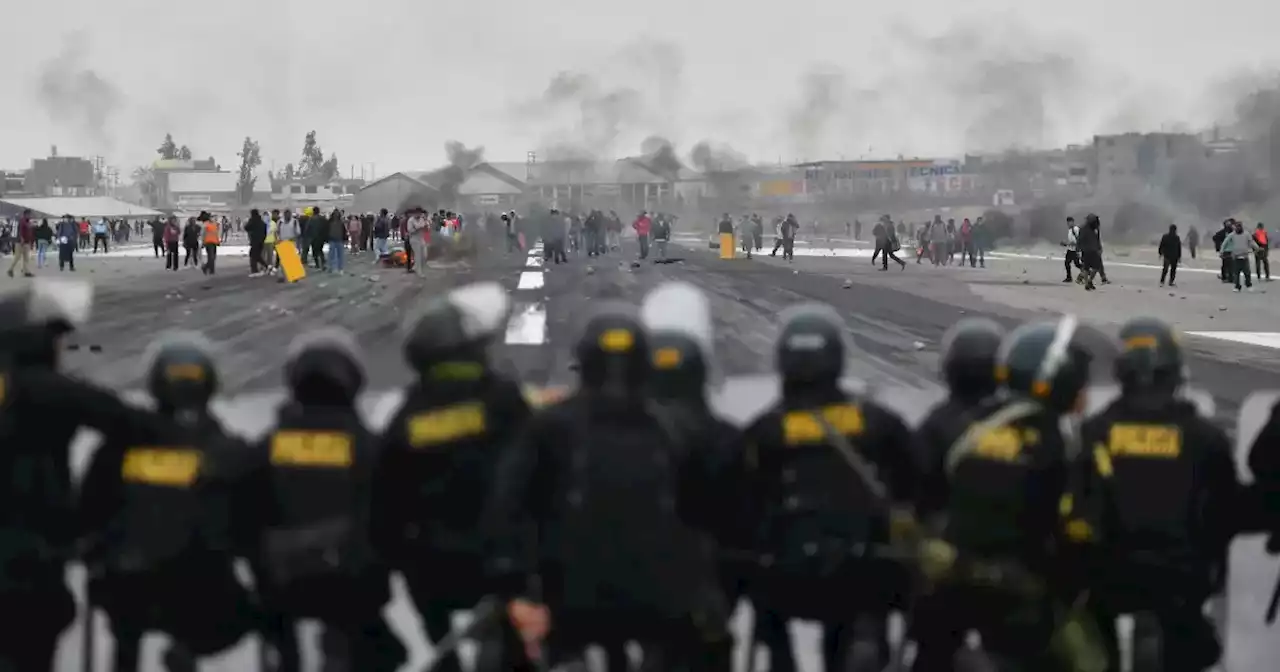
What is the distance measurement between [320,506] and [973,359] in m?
2.17

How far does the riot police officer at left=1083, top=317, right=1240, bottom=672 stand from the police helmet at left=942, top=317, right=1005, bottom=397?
1.29ft

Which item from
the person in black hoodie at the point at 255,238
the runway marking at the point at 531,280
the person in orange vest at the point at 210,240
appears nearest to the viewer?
the runway marking at the point at 531,280

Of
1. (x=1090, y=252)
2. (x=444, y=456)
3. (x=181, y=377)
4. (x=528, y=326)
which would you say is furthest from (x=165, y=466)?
(x=1090, y=252)

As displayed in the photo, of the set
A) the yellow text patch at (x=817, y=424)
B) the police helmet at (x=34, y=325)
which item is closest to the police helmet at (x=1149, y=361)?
the yellow text patch at (x=817, y=424)

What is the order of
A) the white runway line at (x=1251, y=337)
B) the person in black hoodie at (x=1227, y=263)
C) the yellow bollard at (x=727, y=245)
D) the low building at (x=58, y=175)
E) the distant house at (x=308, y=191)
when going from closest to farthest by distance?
the white runway line at (x=1251, y=337), the person in black hoodie at (x=1227, y=263), the yellow bollard at (x=727, y=245), the distant house at (x=308, y=191), the low building at (x=58, y=175)

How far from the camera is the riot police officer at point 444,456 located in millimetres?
4078

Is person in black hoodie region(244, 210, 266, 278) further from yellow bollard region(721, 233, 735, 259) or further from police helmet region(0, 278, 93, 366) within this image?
police helmet region(0, 278, 93, 366)

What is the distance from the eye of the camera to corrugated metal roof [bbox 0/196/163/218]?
102250 millimetres

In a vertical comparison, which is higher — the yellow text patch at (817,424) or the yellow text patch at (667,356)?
the yellow text patch at (667,356)

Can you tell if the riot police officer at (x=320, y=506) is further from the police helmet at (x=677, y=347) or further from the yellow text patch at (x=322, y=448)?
the police helmet at (x=677, y=347)

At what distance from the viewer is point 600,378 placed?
3924 millimetres

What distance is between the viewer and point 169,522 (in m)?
4.18

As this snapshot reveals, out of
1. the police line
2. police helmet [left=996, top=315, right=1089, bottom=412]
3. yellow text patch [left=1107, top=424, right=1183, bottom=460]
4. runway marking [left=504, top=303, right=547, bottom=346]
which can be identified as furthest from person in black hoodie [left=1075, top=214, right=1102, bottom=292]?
police helmet [left=996, top=315, right=1089, bottom=412]

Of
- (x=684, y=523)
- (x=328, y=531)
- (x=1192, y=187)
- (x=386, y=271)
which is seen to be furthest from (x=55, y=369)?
(x=1192, y=187)
